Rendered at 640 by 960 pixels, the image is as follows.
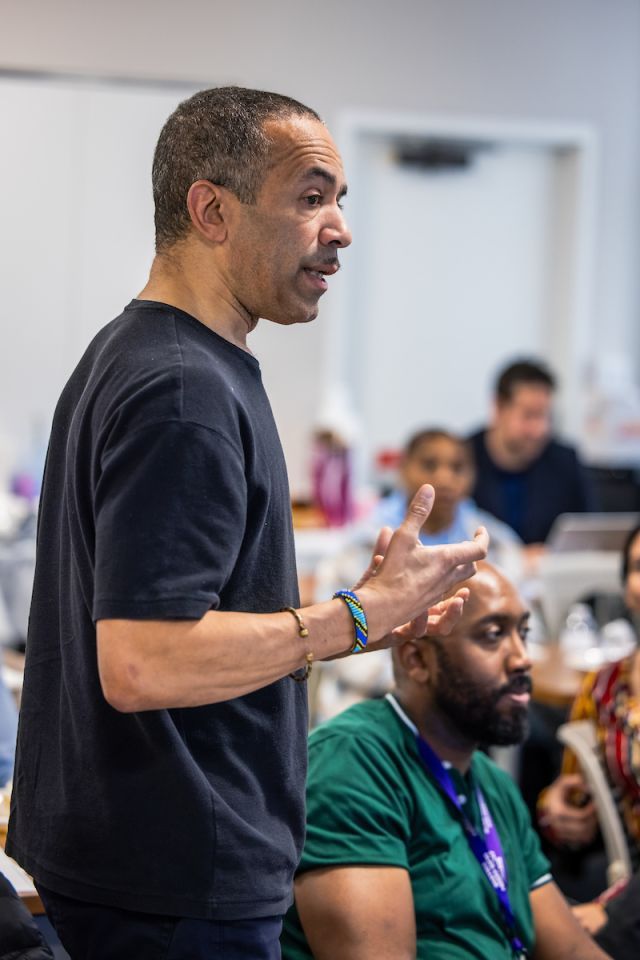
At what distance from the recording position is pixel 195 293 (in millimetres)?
1174

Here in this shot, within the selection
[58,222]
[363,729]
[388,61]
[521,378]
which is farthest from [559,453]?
[363,729]

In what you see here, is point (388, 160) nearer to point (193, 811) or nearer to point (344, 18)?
point (344, 18)

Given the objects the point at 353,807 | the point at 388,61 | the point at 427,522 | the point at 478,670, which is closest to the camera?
the point at 353,807

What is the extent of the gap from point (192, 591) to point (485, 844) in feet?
3.08

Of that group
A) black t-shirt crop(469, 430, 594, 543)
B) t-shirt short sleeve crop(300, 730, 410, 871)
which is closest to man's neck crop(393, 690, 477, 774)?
t-shirt short sleeve crop(300, 730, 410, 871)

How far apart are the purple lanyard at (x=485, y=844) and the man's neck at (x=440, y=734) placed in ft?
0.08

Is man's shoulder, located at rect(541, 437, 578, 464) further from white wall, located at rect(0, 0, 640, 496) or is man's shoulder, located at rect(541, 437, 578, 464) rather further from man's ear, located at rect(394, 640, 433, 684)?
man's ear, located at rect(394, 640, 433, 684)

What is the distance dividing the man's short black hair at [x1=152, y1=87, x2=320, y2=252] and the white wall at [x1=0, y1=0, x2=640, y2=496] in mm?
4356

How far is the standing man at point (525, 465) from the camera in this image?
16.2 ft

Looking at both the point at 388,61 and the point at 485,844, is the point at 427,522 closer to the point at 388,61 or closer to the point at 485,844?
the point at 485,844

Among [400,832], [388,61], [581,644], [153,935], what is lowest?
[581,644]

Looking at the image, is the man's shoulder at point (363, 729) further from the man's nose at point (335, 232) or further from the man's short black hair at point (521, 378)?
the man's short black hair at point (521, 378)

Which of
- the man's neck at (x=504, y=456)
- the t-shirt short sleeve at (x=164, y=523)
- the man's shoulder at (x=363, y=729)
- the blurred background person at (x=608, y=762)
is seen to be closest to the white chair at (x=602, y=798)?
the blurred background person at (x=608, y=762)

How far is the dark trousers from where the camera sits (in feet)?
3.67
